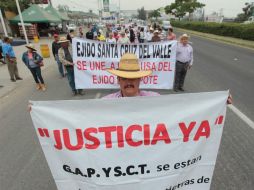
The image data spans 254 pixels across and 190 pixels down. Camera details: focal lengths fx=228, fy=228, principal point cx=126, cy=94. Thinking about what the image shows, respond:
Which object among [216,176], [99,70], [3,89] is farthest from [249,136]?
[3,89]

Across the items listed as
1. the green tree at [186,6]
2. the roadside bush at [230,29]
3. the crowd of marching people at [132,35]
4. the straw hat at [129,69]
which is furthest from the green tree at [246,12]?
the straw hat at [129,69]

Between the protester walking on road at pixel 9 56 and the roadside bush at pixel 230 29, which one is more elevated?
the protester walking on road at pixel 9 56

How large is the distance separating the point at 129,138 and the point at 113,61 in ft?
17.3

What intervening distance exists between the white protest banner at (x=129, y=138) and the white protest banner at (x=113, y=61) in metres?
4.95

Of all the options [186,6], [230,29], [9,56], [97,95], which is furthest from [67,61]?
[186,6]

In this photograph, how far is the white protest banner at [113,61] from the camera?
271 inches

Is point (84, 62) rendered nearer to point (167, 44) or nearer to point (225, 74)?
point (167, 44)

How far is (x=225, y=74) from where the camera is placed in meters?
9.69

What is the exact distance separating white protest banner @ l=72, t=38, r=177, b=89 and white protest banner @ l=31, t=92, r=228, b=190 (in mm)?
4955

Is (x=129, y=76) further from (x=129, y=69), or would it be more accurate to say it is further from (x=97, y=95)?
(x=97, y=95)

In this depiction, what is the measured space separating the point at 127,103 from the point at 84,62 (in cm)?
537

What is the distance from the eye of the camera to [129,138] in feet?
6.54

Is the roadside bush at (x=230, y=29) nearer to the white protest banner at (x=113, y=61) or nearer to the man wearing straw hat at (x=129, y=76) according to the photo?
the white protest banner at (x=113, y=61)

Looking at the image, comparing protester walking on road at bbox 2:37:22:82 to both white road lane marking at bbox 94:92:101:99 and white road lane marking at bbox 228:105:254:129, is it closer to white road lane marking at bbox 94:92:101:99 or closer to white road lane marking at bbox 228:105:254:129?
white road lane marking at bbox 94:92:101:99
